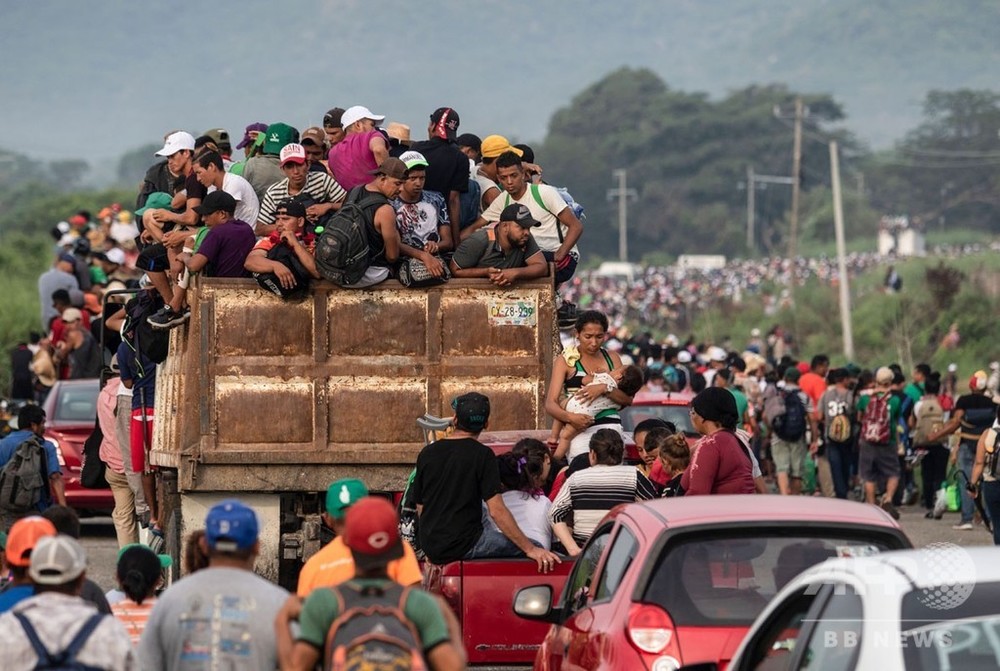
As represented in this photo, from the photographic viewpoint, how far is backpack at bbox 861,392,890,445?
2294 cm

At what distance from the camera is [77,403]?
2075 centimetres

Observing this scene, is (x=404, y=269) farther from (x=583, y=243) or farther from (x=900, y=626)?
(x=583, y=243)

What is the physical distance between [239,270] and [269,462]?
1.29 meters

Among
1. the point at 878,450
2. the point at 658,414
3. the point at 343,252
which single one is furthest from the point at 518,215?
the point at 878,450

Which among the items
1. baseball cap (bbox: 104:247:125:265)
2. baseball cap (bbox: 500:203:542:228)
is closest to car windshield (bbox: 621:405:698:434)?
baseball cap (bbox: 500:203:542:228)

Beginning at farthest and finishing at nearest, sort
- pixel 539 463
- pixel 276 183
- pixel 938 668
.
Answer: pixel 276 183
pixel 539 463
pixel 938 668

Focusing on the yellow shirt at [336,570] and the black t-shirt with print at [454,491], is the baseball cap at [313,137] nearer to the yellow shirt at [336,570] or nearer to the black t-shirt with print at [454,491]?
the black t-shirt with print at [454,491]

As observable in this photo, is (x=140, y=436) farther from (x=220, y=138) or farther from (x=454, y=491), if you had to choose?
(x=454, y=491)

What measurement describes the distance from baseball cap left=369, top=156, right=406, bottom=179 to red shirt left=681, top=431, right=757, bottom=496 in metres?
3.31

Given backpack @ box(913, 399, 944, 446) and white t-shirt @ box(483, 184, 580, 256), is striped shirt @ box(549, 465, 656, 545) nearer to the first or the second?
white t-shirt @ box(483, 184, 580, 256)

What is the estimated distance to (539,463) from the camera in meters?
11.2

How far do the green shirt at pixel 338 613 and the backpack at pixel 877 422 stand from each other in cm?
1703

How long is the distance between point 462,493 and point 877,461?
43.4 feet

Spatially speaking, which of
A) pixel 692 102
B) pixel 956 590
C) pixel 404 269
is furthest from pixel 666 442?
pixel 692 102
